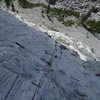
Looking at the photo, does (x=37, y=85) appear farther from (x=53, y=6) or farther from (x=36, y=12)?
(x=53, y=6)

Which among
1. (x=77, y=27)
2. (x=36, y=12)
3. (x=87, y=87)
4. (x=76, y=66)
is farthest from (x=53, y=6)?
(x=87, y=87)

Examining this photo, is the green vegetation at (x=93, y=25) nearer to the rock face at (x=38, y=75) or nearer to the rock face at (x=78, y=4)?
the rock face at (x=78, y=4)

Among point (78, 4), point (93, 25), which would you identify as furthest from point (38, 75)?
point (78, 4)

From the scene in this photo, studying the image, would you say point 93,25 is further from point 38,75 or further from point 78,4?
point 38,75

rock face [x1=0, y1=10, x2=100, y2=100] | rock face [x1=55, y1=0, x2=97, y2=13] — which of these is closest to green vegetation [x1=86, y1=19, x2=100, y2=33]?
rock face [x1=55, y1=0, x2=97, y2=13]

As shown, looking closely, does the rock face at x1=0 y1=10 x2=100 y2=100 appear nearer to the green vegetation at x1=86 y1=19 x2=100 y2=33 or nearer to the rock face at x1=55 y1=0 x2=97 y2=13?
the green vegetation at x1=86 y1=19 x2=100 y2=33

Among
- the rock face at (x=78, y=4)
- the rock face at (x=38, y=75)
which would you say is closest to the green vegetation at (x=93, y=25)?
the rock face at (x=78, y=4)
